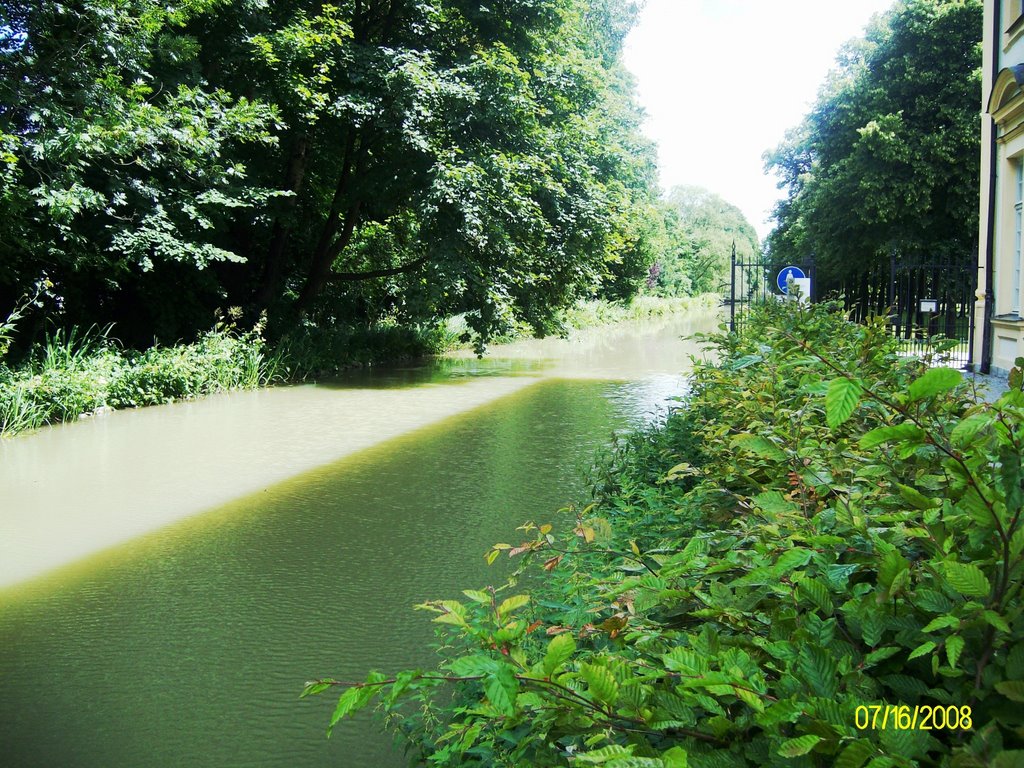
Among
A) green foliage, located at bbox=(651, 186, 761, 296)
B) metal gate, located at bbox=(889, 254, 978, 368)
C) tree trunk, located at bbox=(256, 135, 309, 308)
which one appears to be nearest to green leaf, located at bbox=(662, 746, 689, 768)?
metal gate, located at bbox=(889, 254, 978, 368)

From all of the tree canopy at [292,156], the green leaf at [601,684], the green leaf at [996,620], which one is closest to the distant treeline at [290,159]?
the tree canopy at [292,156]

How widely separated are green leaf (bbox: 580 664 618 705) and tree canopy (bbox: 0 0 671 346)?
12.0m

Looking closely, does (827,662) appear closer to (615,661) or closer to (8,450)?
(615,661)

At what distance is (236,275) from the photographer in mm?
20344

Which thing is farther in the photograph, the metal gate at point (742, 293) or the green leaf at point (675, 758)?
the metal gate at point (742, 293)

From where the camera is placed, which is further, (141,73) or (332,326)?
(332,326)

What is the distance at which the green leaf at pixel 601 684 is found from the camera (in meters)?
1.63

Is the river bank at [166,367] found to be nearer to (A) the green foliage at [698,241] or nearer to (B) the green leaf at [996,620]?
(B) the green leaf at [996,620]

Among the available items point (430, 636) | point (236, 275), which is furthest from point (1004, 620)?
point (236, 275)

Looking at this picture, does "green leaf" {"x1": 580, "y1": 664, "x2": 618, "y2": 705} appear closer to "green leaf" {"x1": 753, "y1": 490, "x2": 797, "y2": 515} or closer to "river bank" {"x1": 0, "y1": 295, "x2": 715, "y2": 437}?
Result: "green leaf" {"x1": 753, "y1": 490, "x2": 797, "y2": 515}

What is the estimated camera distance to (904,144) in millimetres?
26672

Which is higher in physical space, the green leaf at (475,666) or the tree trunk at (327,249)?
the tree trunk at (327,249)

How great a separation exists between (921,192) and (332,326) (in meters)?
18.7

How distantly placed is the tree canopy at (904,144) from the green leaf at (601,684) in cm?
2734
